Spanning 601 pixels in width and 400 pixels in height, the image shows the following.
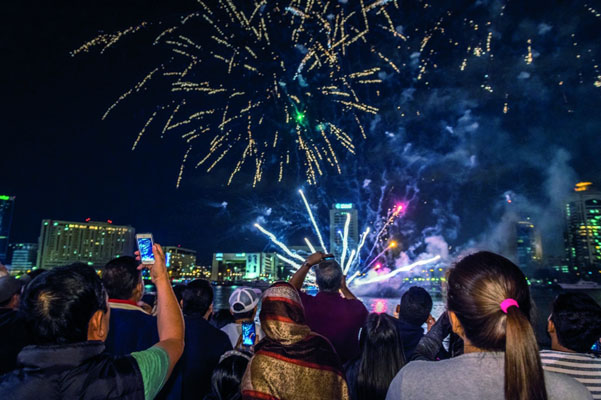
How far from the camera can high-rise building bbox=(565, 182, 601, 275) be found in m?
130

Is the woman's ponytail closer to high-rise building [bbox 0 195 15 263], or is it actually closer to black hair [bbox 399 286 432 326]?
black hair [bbox 399 286 432 326]

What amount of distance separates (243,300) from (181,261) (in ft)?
546

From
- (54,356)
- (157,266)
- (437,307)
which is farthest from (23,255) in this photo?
(54,356)

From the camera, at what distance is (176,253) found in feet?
509

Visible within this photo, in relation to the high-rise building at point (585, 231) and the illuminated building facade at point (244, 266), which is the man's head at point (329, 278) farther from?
the high-rise building at point (585, 231)

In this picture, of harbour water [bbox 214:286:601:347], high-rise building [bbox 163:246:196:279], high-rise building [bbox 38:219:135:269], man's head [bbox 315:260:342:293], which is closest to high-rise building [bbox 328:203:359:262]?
harbour water [bbox 214:286:601:347]

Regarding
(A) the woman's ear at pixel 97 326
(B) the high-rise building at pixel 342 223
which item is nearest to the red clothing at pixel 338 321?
(A) the woman's ear at pixel 97 326

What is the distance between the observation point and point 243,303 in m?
4.16

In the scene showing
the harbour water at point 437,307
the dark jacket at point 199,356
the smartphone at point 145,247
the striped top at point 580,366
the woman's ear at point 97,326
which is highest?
the smartphone at point 145,247

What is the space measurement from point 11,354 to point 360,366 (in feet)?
9.50

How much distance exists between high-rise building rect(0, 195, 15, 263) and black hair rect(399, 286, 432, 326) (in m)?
125

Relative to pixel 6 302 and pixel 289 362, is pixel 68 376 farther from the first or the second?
pixel 6 302

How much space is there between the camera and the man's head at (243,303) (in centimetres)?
417

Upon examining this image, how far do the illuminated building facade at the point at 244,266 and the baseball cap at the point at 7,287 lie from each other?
131 meters
